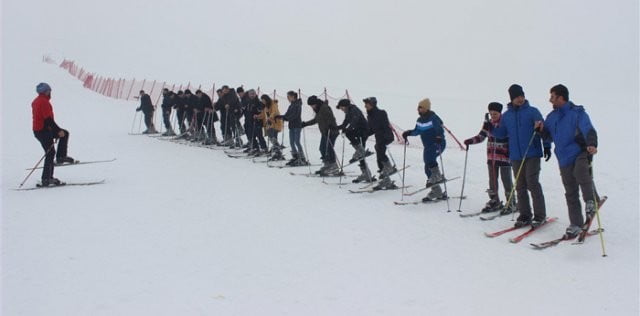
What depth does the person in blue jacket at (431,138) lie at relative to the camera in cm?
845

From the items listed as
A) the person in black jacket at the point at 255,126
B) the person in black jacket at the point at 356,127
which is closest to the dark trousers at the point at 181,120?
the person in black jacket at the point at 255,126

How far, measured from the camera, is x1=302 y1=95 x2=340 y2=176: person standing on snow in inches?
421

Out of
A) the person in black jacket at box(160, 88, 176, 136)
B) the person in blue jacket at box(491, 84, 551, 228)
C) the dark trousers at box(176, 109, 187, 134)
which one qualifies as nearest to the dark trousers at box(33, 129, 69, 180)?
the person in blue jacket at box(491, 84, 551, 228)

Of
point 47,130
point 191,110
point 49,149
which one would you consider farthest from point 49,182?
point 191,110

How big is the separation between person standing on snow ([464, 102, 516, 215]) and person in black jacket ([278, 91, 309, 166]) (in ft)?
15.4

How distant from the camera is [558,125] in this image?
6609 mm

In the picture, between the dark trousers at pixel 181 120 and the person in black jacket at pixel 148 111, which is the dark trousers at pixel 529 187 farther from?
the person in black jacket at pixel 148 111

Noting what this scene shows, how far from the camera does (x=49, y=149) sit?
9195 millimetres

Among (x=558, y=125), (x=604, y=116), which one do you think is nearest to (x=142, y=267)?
(x=558, y=125)

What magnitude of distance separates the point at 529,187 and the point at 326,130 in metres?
4.58

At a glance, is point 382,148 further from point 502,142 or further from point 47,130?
point 47,130

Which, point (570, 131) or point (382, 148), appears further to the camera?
point (382, 148)

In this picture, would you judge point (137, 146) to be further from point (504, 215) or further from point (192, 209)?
point (504, 215)

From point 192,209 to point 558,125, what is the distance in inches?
190
